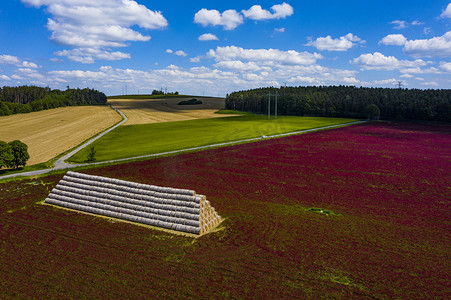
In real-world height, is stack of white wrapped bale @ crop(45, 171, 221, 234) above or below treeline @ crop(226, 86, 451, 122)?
below


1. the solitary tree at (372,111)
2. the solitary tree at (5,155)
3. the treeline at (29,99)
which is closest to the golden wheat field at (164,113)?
the treeline at (29,99)

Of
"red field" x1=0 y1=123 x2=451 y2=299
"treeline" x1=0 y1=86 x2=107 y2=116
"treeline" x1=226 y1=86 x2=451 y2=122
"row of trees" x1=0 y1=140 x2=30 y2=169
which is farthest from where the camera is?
"treeline" x1=0 y1=86 x2=107 y2=116

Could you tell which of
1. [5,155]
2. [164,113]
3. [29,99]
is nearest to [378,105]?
[164,113]

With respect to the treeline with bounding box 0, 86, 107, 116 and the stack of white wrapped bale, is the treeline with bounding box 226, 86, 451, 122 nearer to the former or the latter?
the stack of white wrapped bale

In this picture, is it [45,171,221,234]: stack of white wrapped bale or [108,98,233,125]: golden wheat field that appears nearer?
[45,171,221,234]: stack of white wrapped bale

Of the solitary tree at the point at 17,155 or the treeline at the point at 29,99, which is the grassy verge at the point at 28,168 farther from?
the treeline at the point at 29,99

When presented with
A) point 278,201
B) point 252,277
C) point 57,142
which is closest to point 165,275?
point 252,277

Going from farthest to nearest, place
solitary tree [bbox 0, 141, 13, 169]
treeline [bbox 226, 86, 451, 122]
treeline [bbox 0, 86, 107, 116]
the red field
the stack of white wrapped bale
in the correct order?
treeline [bbox 0, 86, 107, 116] → treeline [bbox 226, 86, 451, 122] → solitary tree [bbox 0, 141, 13, 169] → the stack of white wrapped bale → the red field

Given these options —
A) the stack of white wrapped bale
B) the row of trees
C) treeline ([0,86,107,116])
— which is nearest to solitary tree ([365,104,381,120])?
the stack of white wrapped bale
